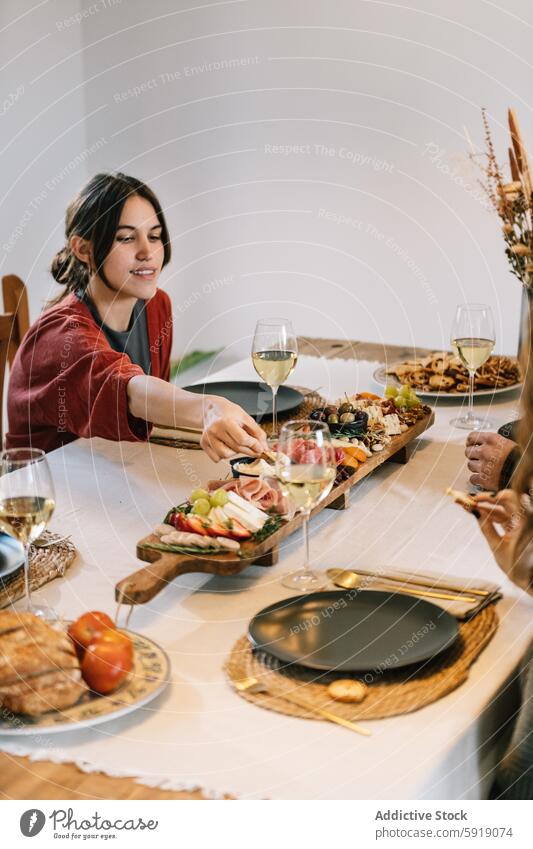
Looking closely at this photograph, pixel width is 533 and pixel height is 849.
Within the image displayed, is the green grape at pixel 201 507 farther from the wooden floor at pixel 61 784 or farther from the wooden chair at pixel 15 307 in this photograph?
the wooden chair at pixel 15 307

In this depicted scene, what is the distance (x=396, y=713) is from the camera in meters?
0.87

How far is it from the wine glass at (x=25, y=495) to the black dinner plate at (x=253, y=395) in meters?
0.74

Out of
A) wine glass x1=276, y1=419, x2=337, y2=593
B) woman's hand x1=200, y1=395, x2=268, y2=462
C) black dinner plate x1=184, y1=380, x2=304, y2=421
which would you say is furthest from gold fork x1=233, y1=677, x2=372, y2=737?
black dinner plate x1=184, y1=380, x2=304, y2=421

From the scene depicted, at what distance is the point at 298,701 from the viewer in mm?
888

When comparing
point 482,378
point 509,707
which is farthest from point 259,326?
point 509,707

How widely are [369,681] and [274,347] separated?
2.45 ft

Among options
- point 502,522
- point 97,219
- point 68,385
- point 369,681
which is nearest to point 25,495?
point 369,681

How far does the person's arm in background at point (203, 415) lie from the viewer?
138 cm

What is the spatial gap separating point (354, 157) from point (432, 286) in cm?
59

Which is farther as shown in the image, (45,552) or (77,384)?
(77,384)

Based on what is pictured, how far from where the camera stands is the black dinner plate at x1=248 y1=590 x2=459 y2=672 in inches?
36.7

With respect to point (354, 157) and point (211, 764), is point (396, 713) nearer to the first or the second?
point (211, 764)

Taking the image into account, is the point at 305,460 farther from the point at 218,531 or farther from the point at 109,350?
the point at 109,350

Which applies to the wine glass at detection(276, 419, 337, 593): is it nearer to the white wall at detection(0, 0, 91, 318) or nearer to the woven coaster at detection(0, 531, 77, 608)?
the woven coaster at detection(0, 531, 77, 608)
